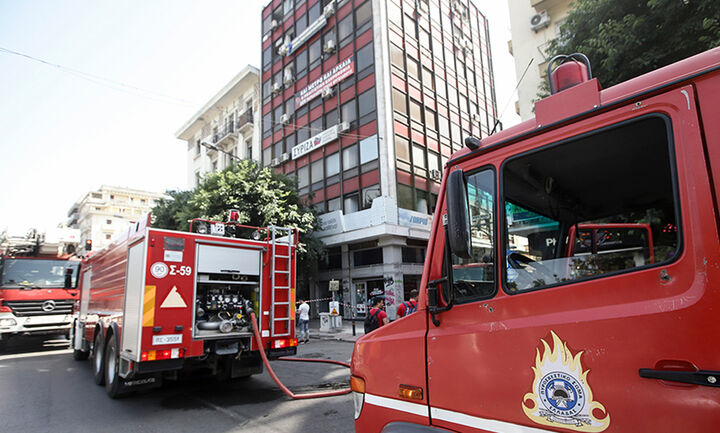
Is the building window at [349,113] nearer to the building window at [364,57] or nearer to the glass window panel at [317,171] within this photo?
the building window at [364,57]

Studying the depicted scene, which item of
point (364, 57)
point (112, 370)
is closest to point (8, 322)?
point (112, 370)

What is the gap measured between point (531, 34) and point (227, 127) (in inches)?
965

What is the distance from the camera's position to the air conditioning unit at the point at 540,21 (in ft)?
52.0

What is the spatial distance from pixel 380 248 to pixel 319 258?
3.58m

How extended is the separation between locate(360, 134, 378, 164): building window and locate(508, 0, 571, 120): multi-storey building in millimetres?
7069

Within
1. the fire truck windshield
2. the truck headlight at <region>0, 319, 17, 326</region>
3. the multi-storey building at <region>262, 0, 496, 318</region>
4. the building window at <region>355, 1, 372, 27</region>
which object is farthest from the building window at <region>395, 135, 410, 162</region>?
the truck headlight at <region>0, 319, 17, 326</region>

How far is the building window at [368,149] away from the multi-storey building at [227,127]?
10347 mm

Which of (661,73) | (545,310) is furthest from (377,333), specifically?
(661,73)

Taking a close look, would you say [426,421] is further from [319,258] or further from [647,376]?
[319,258]

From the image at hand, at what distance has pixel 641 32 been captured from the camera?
684 centimetres

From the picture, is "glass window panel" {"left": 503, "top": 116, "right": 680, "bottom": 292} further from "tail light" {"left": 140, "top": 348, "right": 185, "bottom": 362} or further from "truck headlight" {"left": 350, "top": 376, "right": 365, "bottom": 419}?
"tail light" {"left": 140, "top": 348, "right": 185, "bottom": 362}

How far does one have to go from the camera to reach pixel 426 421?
219cm

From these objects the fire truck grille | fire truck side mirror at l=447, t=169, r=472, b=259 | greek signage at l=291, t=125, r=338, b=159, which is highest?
greek signage at l=291, t=125, r=338, b=159

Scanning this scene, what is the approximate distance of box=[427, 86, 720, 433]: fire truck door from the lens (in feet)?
4.93
